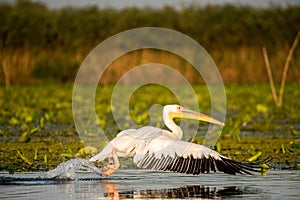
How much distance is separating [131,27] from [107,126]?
1811 centimetres

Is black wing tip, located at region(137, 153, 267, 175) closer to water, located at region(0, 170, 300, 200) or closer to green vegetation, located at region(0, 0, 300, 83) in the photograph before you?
water, located at region(0, 170, 300, 200)

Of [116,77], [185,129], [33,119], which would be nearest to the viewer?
[185,129]

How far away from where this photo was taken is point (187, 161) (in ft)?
27.9

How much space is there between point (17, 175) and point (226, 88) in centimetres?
1696

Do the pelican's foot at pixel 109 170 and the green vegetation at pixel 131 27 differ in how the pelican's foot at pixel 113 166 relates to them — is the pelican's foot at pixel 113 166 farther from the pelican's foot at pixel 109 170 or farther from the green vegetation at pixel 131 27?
the green vegetation at pixel 131 27

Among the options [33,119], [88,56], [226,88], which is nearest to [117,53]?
[88,56]

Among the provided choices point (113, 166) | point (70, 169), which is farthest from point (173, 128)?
point (70, 169)

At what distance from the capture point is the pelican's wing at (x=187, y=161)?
8461 mm

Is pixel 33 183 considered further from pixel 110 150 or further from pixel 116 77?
pixel 116 77

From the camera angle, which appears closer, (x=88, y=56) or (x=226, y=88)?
(x=226, y=88)

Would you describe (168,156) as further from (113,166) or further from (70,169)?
(70,169)

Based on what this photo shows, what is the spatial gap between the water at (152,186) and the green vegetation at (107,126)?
858mm

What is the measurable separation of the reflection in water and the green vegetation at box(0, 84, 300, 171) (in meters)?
1.74

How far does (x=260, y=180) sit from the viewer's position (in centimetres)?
838
